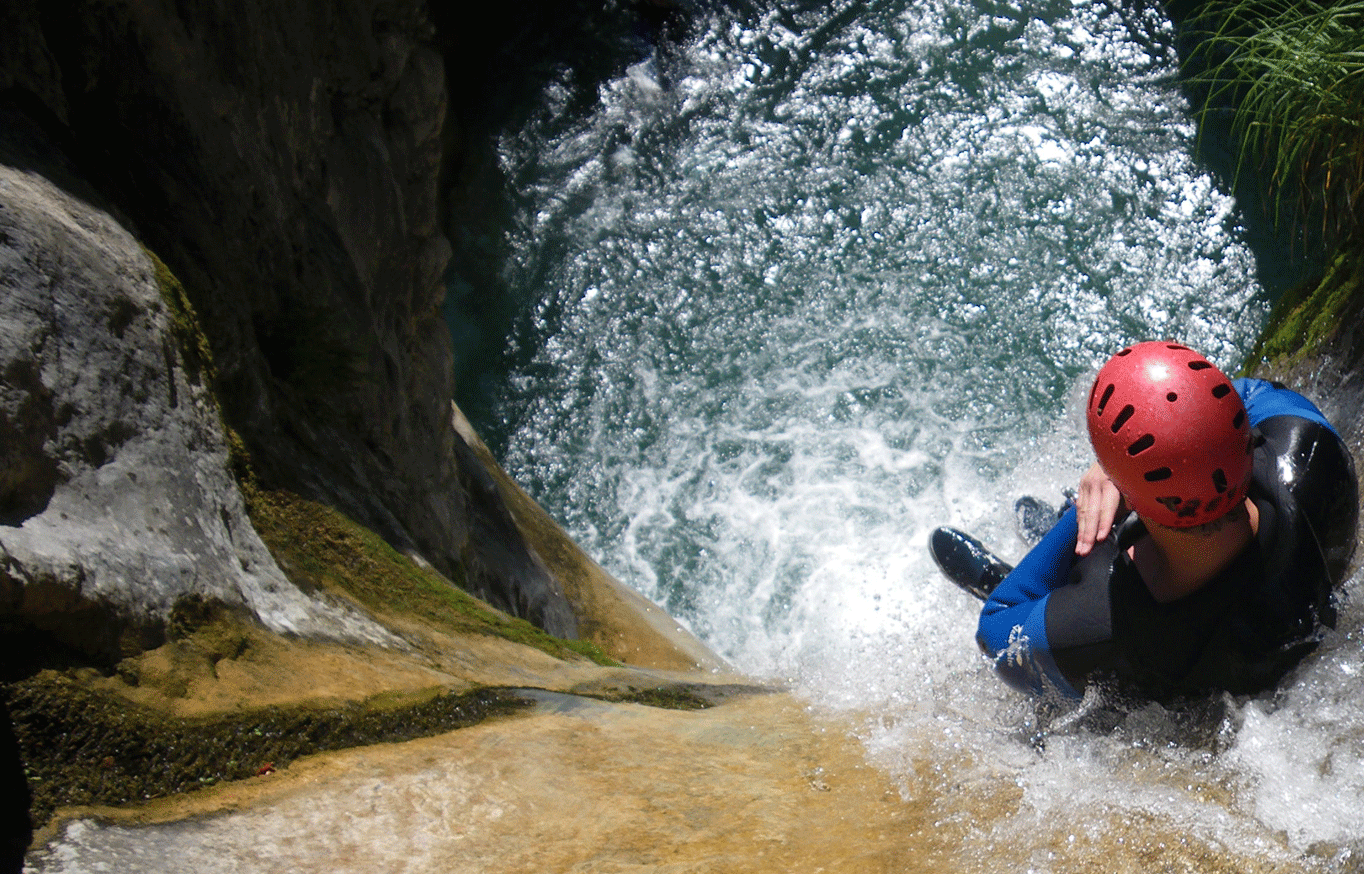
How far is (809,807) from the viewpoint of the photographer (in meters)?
2.30

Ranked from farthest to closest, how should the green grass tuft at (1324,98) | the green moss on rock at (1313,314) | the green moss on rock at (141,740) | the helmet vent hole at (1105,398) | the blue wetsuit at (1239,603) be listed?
1. the green moss on rock at (1313,314)
2. the green grass tuft at (1324,98)
3. the helmet vent hole at (1105,398)
4. the blue wetsuit at (1239,603)
5. the green moss on rock at (141,740)

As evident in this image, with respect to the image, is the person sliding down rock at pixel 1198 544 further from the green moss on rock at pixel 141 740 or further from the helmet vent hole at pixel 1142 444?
the green moss on rock at pixel 141 740

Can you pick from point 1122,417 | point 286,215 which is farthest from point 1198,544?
point 286,215

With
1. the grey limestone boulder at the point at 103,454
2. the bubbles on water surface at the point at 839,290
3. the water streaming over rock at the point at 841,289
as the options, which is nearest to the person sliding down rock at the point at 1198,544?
the grey limestone boulder at the point at 103,454

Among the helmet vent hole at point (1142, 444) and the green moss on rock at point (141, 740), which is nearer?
the green moss on rock at point (141, 740)

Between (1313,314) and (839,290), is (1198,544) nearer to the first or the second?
(1313,314)

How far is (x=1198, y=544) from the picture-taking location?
2.44 metres

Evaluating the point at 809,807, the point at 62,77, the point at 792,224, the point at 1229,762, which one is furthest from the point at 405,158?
Answer: the point at 792,224

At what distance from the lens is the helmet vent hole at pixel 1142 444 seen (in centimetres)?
241

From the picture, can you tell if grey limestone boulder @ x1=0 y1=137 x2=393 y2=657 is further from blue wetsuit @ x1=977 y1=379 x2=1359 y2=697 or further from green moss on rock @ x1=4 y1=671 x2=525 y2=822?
blue wetsuit @ x1=977 y1=379 x2=1359 y2=697

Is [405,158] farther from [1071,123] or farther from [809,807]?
[1071,123]

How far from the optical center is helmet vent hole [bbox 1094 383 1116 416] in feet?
8.38

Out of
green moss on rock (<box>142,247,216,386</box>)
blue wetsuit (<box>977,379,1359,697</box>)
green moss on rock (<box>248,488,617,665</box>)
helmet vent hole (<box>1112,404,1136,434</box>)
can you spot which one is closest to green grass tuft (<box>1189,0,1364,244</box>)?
blue wetsuit (<box>977,379,1359,697</box>)

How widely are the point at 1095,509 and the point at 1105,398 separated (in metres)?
0.51
